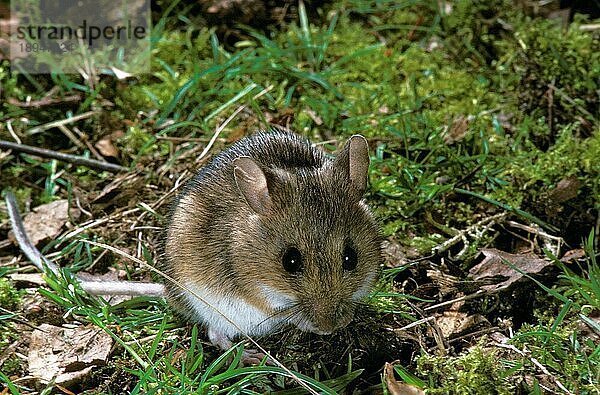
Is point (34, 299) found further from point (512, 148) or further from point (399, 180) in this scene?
point (512, 148)

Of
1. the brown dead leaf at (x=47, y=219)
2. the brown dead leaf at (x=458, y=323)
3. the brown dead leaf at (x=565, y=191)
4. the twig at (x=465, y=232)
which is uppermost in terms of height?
the brown dead leaf at (x=565, y=191)

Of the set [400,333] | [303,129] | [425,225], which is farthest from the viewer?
[303,129]

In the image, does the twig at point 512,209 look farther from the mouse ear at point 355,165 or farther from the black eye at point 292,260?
the black eye at point 292,260

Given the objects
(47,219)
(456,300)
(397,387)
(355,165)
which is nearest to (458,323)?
(456,300)

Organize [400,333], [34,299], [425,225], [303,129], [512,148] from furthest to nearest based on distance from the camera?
1. [303,129]
2. [512,148]
3. [425,225]
4. [34,299]
5. [400,333]

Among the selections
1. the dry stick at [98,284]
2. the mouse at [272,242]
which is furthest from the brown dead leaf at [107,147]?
the mouse at [272,242]

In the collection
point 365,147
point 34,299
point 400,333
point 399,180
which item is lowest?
point 34,299

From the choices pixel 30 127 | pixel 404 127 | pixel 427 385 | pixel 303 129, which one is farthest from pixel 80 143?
pixel 427 385
